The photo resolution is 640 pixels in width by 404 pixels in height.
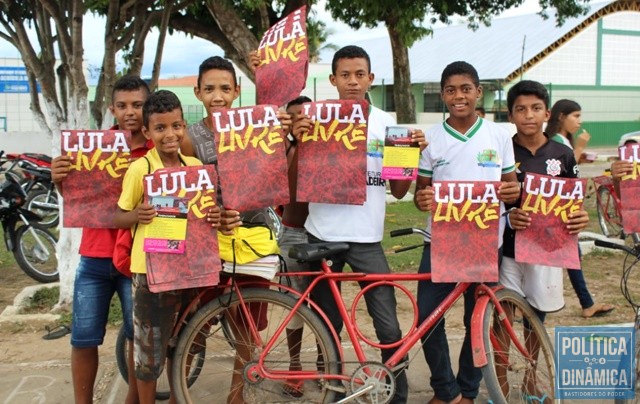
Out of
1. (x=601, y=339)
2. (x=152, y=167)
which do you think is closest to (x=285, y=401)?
(x=152, y=167)

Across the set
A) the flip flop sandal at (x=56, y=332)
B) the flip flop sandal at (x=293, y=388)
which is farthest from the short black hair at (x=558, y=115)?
the flip flop sandal at (x=56, y=332)

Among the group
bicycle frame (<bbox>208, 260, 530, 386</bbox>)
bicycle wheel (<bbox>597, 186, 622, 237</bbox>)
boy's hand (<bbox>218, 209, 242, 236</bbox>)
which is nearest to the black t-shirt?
bicycle frame (<bbox>208, 260, 530, 386</bbox>)

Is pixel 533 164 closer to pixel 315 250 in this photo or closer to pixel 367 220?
pixel 367 220

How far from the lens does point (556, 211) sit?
340 centimetres

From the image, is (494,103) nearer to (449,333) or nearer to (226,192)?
(449,333)

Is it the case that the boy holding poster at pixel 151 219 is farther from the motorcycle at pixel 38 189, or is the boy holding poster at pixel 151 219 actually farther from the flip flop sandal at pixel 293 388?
the motorcycle at pixel 38 189

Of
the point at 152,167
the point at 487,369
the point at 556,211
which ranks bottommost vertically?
the point at 487,369

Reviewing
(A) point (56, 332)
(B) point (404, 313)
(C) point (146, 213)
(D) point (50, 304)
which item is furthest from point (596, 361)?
(D) point (50, 304)

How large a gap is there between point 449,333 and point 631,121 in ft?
86.0

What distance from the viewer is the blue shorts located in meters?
3.40

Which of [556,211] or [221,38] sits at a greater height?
[221,38]

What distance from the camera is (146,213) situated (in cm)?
310

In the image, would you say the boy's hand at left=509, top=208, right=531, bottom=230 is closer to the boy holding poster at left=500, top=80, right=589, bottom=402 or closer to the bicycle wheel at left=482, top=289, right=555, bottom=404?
the boy holding poster at left=500, top=80, right=589, bottom=402

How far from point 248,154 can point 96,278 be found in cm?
98
